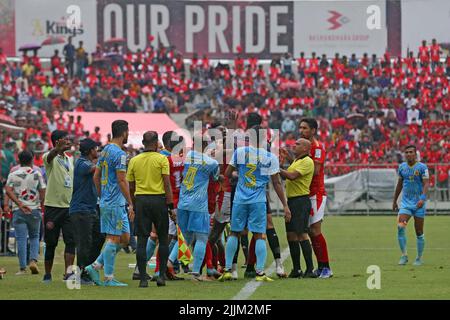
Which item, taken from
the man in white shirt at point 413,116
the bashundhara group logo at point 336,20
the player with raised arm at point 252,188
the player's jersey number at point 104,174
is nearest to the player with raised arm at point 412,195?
the player with raised arm at point 252,188

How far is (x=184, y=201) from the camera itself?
47.9ft

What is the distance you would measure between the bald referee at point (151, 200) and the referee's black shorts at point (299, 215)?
2.08m

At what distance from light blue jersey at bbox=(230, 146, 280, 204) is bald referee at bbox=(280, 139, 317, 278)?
421 mm

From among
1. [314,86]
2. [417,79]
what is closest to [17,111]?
[314,86]

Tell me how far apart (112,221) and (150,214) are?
64 centimetres

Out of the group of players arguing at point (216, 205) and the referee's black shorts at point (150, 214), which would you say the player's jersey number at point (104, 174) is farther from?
the referee's black shorts at point (150, 214)

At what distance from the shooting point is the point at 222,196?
15.4m

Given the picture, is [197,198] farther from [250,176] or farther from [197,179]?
[250,176]

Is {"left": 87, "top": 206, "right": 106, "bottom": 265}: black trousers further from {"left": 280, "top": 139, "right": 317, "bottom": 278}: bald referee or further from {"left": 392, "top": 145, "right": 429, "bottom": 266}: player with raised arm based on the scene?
{"left": 392, "top": 145, "right": 429, "bottom": 266}: player with raised arm

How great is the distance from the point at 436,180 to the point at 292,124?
746 centimetres

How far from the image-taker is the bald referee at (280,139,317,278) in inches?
590
